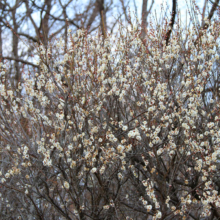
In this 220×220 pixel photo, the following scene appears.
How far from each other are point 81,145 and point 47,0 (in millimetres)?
10303

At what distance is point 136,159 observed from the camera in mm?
4406

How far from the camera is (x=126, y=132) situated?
4156 mm

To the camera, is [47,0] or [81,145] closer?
[81,145]

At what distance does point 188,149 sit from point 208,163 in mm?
389

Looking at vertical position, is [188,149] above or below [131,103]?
below

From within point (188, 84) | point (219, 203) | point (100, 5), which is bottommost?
point (219, 203)

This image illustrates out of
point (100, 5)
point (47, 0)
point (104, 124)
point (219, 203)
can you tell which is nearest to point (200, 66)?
point (104, 124)

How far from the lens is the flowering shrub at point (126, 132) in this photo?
3.80 metres

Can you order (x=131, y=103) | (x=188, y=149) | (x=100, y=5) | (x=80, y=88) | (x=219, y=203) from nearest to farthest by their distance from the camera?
(x=219, y=203) < (x=188, y=149) < (x=80, y=88) < (x=131, y=103) < (x=100, y=5)

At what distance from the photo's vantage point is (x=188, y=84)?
4008mm

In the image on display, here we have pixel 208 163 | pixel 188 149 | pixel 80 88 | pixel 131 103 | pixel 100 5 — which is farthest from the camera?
pixel 100 5

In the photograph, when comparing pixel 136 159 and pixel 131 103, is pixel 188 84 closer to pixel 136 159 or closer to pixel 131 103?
pixel 131 103

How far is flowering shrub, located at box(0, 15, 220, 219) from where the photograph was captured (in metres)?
3.80

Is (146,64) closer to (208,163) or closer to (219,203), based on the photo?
(208,163)
